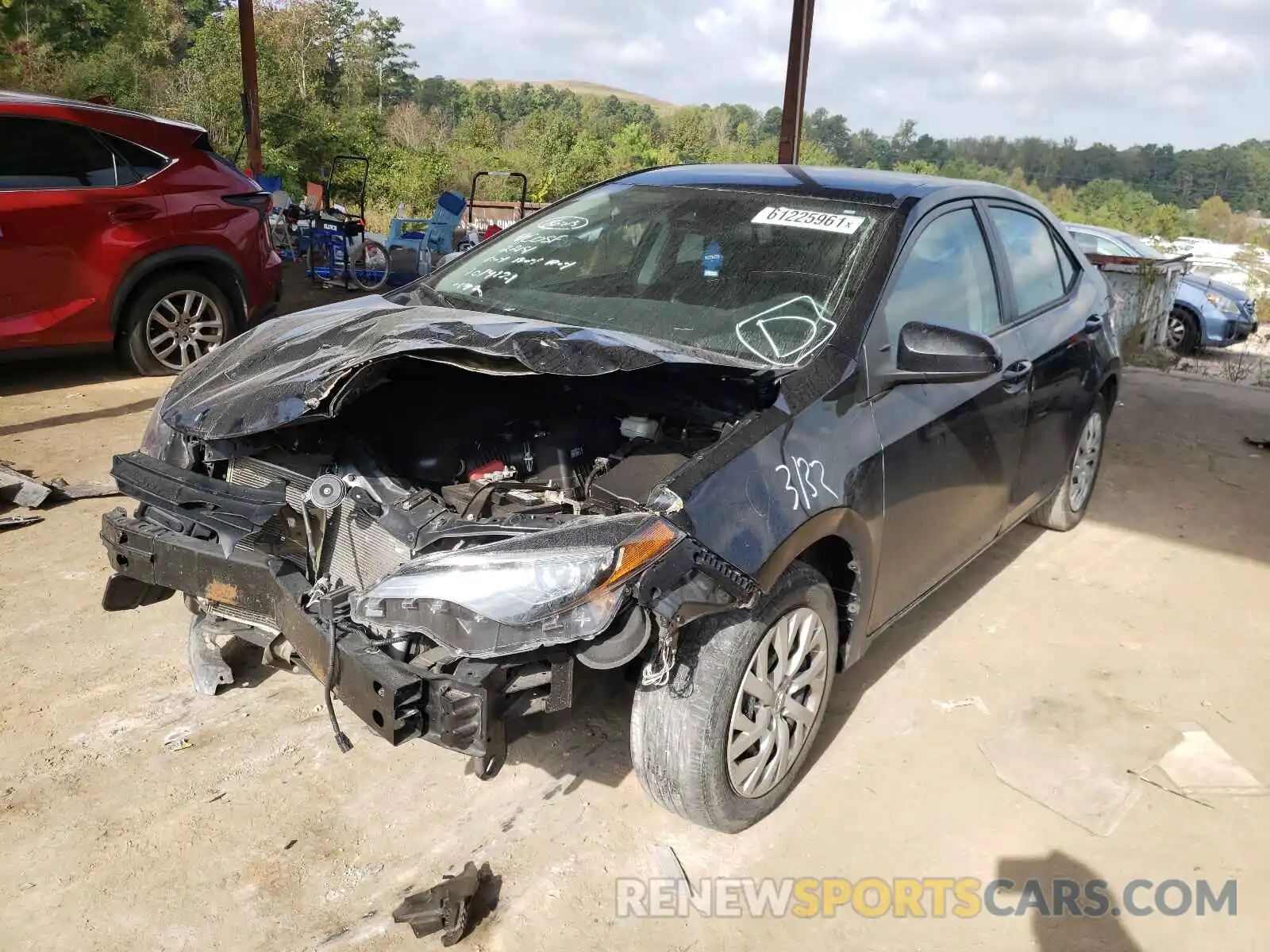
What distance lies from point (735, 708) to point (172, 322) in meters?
5.79

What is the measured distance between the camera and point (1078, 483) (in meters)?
4.82

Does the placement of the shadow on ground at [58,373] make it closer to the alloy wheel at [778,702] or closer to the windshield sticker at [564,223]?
the windshield sticker at [564,223]

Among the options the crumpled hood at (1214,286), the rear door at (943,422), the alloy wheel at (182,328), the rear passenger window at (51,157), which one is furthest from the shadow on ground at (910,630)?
the crumpled hood at (1214,286)

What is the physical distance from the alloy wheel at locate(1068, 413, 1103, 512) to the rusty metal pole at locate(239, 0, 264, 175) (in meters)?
9.23

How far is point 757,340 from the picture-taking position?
284cm

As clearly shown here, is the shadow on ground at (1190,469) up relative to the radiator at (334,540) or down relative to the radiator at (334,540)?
down

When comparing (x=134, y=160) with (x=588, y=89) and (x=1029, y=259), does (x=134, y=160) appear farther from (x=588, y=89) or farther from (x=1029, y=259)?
(x=588, y=89)

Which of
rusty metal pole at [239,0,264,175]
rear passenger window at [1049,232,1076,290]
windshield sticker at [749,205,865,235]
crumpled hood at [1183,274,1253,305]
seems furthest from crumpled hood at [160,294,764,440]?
crumpled hood at [1183,274,1253,305]

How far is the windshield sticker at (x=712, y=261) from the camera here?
3.17m

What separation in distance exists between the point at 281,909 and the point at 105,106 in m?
6.12

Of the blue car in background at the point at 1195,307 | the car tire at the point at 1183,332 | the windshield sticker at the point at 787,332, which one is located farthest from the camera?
the car tire at the point at 1183,332

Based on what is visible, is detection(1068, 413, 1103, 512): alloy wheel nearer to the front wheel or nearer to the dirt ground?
the dirt ground

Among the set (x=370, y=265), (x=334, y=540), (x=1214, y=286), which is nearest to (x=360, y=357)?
(x=334, y=540)

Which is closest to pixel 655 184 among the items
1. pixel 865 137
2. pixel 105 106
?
pixel 105 106
